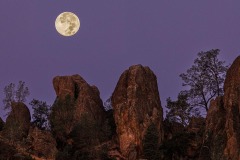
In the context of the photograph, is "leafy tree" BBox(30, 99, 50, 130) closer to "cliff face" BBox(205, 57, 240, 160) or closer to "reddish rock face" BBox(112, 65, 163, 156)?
"reddish rock face" BBox(112, 65, 163, 156)

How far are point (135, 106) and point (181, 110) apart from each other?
8245 mm

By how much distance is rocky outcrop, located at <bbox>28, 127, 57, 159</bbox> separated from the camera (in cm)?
6669

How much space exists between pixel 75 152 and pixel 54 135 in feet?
32.9

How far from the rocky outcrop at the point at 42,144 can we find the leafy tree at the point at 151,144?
13.8 meters

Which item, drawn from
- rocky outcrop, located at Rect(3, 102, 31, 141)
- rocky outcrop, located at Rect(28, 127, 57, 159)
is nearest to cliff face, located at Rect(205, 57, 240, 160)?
rocky outcrop, located at Rect(28, 127, 57, 159)

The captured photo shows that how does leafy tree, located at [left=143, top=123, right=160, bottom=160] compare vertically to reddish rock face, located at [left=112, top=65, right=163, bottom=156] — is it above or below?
below

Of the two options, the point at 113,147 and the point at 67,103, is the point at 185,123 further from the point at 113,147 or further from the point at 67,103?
the point at 67,103

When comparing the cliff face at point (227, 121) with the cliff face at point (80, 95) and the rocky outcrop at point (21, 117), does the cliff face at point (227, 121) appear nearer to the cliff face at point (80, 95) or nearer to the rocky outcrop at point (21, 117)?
the cliff face at point (80, 95)

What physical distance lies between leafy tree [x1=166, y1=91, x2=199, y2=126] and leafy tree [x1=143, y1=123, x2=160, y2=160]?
31.4ft

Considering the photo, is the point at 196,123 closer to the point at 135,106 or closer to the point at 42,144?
the point at 135,106

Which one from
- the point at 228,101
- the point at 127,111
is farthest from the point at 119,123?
the point at 228,101

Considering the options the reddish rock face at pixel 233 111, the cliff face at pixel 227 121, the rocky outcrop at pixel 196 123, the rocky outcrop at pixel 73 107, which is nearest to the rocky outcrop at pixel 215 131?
the cliff face at pixel 227 121

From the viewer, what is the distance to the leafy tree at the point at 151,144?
6397cm

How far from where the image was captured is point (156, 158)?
6350 cm
